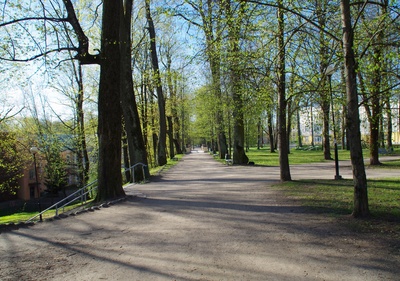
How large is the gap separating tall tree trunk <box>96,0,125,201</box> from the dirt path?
2.32 meters

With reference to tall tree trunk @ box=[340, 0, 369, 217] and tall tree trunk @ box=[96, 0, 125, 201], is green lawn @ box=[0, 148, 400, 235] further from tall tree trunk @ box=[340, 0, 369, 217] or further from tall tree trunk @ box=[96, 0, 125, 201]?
tall tree trunk @ box=[96, 0, 125, 201]

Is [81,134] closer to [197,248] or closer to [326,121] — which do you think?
[326,121]

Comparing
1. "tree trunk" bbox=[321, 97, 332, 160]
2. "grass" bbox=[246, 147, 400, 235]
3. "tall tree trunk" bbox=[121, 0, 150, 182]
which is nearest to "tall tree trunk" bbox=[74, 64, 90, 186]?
"tall tree trunk" bbox=[121, 0, 150, 182]

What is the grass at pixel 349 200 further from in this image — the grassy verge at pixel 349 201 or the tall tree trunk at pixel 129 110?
the tall tree trunk at pixel 129 110

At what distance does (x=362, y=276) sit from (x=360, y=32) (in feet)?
25.9

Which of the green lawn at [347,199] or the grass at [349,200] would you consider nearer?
the grass at [349,200]

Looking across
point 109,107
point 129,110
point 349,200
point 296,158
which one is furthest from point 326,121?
point 296,158

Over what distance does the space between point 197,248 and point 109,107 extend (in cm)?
641

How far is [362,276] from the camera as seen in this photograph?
394 cm

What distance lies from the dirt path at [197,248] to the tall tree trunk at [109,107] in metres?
2.32

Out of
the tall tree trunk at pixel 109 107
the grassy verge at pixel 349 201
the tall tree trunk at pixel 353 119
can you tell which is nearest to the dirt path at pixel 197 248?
the grassy verge at pixel 349 201

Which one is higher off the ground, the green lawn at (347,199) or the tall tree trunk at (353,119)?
the tall tree trunk at (353,119)

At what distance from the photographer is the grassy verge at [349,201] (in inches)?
237

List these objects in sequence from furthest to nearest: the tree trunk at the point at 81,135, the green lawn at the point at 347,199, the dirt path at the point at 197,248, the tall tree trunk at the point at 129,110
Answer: the tree trunk at the point at 81,135
the tall tree trunk at the point at 129,110
the green lawn at the point at 347,199
the dirt path at the point at 197,248
